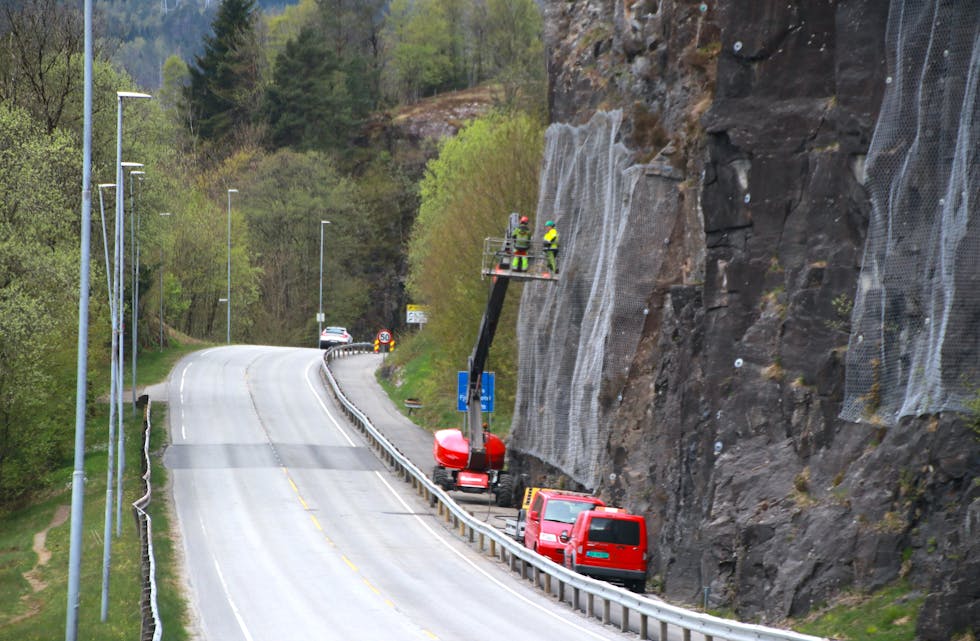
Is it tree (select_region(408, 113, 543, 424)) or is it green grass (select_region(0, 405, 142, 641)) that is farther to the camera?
tree (select_region(408, 113, 543, 424))

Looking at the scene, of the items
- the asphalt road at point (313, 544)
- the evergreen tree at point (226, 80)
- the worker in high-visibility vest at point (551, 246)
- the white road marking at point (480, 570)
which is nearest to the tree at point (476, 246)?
the asphalt road at point (313, 544)

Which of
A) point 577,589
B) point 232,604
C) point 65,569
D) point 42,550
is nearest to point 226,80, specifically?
point 42,550

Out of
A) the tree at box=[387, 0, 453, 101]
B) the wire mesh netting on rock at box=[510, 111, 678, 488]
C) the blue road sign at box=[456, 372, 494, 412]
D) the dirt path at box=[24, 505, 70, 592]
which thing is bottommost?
the dirt path at box=[24, 505, 70, 592]

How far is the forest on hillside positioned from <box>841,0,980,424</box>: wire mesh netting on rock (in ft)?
73.6

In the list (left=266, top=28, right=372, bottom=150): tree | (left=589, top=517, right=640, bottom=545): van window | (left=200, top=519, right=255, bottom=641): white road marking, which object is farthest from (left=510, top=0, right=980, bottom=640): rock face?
(left=266, top=28, right=372, bottom=150): tree

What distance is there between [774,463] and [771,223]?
5.06 metres

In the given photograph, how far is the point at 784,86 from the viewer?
28.4 meters

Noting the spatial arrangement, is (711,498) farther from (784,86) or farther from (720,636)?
(784,86)

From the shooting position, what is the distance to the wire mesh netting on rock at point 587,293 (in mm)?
35594

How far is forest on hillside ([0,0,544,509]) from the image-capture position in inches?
1903

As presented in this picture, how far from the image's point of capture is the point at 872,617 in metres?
21.4

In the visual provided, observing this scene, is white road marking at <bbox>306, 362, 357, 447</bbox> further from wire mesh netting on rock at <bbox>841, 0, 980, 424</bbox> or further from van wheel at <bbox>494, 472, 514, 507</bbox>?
wire mesh netting on rock at <bbox>841, 0, 980, 424</bbox>

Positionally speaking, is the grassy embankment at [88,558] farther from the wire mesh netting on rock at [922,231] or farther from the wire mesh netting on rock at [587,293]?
the wire mesh netting on rock at [922,231]

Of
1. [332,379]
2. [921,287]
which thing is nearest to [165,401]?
[332,379]
